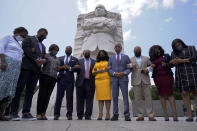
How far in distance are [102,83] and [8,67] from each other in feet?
6.89

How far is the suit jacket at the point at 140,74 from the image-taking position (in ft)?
14.6

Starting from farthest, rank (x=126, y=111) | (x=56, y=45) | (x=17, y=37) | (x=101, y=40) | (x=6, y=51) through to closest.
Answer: (x=101, y=40) < (x=56, y=45) < (x=126, y=111) < (x=17, y=37) < (x=6, y=51)

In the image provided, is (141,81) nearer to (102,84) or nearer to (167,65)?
(167,65)

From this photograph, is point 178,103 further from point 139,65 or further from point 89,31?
point 139,65

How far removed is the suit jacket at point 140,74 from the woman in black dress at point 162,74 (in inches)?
6.0

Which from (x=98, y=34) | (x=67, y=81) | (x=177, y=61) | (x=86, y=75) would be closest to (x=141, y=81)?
(x=177, y=61)

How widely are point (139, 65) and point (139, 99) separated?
33.7 inches

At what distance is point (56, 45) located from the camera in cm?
473

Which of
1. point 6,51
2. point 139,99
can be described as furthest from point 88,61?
point 6,51

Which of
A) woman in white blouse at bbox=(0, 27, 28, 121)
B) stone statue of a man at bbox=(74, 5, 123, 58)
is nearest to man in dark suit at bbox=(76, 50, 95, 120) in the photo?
woman in white blouse at bbox=(0, 27, 28, 121)

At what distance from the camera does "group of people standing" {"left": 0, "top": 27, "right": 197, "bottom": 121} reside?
11.7 ft

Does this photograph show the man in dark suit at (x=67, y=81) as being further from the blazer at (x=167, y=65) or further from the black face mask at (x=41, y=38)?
the blazer at (x=167, y=65)

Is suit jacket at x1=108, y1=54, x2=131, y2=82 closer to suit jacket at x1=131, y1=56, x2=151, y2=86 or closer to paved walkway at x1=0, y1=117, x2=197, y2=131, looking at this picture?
suit jacket at x1=131, y1=56, x2=151, y2=86

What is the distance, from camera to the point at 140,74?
14.7 feet
